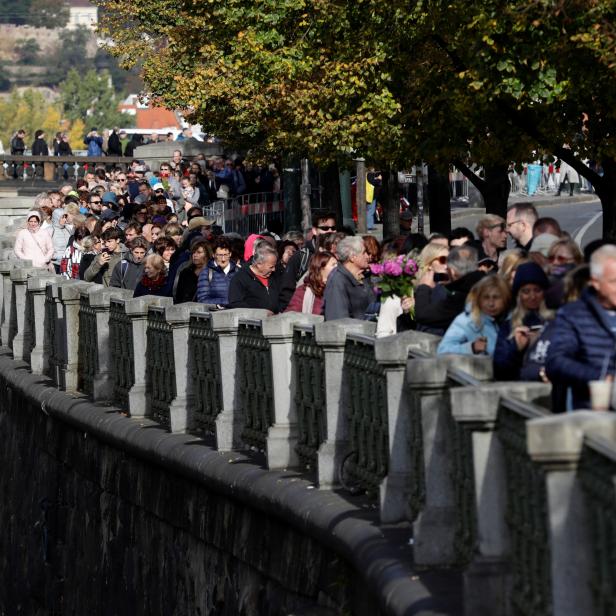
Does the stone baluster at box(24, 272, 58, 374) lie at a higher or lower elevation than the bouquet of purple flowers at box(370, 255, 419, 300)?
lower

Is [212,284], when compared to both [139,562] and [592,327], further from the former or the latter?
[592,327]

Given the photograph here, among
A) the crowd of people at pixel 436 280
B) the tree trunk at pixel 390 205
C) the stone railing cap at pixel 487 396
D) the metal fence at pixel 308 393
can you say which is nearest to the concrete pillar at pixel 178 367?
the crowd of people at pixel 436 280

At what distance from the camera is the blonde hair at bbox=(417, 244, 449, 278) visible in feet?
37.4

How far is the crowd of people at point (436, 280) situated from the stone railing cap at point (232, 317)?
42 centimetres

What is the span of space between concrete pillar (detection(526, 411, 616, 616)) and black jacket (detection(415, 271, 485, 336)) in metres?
4.02

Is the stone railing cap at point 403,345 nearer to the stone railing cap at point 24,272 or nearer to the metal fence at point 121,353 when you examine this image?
the metal fence at point 121,353

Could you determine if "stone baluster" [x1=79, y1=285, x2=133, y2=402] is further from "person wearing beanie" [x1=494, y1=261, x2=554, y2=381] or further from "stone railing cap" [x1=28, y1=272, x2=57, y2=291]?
"person wearing beanie" [x1=494, y1=261, x2=554, y2=381]

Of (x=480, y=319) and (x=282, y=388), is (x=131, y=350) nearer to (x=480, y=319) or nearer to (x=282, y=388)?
(x=282, y=388)

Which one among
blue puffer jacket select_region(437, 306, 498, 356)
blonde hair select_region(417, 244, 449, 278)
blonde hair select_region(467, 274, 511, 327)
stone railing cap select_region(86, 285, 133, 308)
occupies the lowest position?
stone railing cap select_region(86, 285, 133, 308)

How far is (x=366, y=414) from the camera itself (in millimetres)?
10508

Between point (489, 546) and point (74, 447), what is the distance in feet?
31.9

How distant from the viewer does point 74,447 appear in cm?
1719

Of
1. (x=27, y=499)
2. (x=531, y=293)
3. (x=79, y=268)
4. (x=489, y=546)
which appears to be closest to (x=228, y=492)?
(x=531, y=293)

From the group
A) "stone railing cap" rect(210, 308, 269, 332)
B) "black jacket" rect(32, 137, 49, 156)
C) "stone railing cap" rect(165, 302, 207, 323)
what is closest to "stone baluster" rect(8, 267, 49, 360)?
"stone railing cap" rect(165, 302, 207, 323)
